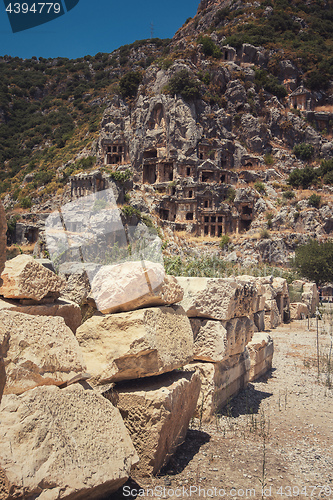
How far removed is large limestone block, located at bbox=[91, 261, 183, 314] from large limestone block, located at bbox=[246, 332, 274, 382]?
133 inches

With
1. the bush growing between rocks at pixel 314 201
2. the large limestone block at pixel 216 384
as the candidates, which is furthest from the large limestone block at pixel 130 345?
the bush growing between rocks at pixel 314 201

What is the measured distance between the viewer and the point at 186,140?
146 feet

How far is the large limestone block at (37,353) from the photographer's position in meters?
2.58

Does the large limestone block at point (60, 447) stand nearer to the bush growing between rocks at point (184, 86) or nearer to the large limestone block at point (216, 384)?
the large limestone block at point (216, 384)

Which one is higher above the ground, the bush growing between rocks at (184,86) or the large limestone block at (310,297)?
the bush growing between rocks at (184,86)

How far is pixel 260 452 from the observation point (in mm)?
3889

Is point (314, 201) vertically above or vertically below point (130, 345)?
above

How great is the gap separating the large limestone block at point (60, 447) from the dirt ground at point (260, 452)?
1.33 ft

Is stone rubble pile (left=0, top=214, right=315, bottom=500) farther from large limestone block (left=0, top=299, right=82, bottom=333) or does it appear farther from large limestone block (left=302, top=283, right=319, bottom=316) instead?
large limestone block (left=302, top=283, right=319, bottom=316)

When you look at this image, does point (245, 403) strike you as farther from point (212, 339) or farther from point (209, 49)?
point (209, 49)

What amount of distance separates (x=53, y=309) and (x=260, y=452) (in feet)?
8.00

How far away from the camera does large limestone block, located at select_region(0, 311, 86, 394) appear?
8.47 ft

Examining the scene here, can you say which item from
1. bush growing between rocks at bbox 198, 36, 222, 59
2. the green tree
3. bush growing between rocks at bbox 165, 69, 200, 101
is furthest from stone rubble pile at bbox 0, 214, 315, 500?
bush growing between rocks at bbox 198, 36, 222, 59

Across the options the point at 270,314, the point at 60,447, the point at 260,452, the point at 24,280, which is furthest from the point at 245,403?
the point at 270,314
